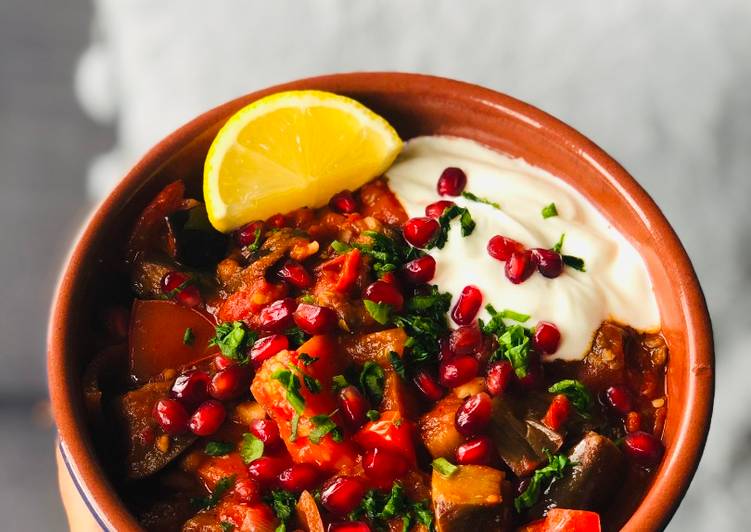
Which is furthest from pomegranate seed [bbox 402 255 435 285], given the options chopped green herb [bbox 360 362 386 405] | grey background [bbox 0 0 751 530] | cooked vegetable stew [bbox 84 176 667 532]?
grey background [bbox 0 0 751 530]

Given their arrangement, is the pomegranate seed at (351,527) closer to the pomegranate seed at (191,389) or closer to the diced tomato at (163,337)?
the pomegranate seed at (191,389)

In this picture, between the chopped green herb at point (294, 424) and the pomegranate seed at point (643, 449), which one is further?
the pomegranate seed at point (643, 449)

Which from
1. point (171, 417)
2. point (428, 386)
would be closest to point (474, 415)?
point (428, 386)

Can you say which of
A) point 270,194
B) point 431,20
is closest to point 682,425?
point 270,194

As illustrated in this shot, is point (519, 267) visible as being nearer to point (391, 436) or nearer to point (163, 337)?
point (391, 436)

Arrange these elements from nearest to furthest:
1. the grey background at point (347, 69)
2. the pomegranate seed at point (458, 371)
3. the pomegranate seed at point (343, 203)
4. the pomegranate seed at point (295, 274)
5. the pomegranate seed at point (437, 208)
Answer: the pomegranate seed at point (458, 371) < the pomegranate seed at point (295, 274) < the pomegranate seed at point (437, 208) < the pomegranate seed at point (343, 203) < the grey background at point (347, 69)

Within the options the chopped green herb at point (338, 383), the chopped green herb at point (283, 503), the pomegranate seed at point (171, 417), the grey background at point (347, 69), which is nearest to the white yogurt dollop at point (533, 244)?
the chopped green herb at point (338, 383)

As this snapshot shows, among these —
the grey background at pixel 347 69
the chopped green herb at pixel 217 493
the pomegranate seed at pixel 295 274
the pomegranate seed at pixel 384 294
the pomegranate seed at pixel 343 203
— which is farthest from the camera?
the grey background at pixel 347 69
